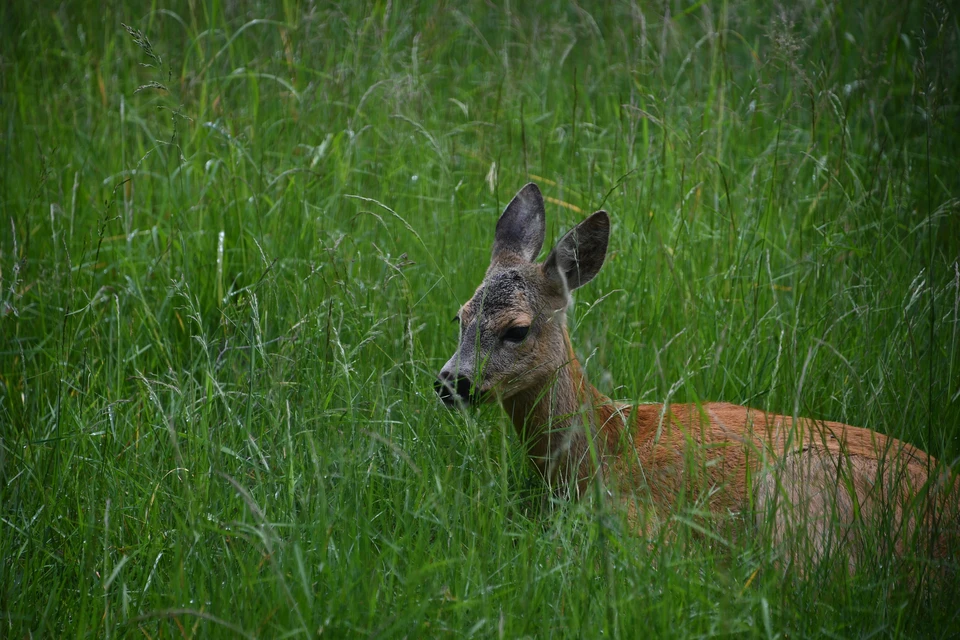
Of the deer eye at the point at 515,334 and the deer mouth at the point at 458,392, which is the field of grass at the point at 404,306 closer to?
the deer mouth at the point at 458,392

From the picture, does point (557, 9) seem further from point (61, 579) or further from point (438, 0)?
point (61, 579)

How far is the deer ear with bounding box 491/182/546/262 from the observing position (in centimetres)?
418

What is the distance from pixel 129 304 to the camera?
4.52 m

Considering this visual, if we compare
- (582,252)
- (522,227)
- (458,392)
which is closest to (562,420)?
(458,392)

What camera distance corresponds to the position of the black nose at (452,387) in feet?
11.4

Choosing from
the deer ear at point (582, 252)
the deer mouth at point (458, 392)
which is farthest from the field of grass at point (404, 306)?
the deer ear at point (582, 252)

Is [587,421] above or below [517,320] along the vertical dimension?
below

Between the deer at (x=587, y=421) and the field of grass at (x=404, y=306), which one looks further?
the deer at (x=587, y=421)

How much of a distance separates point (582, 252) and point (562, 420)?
A: 27.1 inches

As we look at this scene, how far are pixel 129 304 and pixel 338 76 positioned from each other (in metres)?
1.76

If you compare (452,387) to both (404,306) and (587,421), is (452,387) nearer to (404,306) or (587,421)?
(587,421)

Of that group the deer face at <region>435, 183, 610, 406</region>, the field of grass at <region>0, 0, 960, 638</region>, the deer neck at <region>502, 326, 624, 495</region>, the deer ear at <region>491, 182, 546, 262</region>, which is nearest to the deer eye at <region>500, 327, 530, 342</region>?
the deer face at <region>435, 183, 610, 406</region>

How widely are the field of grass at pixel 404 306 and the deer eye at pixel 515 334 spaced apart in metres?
0.27

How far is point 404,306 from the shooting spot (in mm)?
4301
